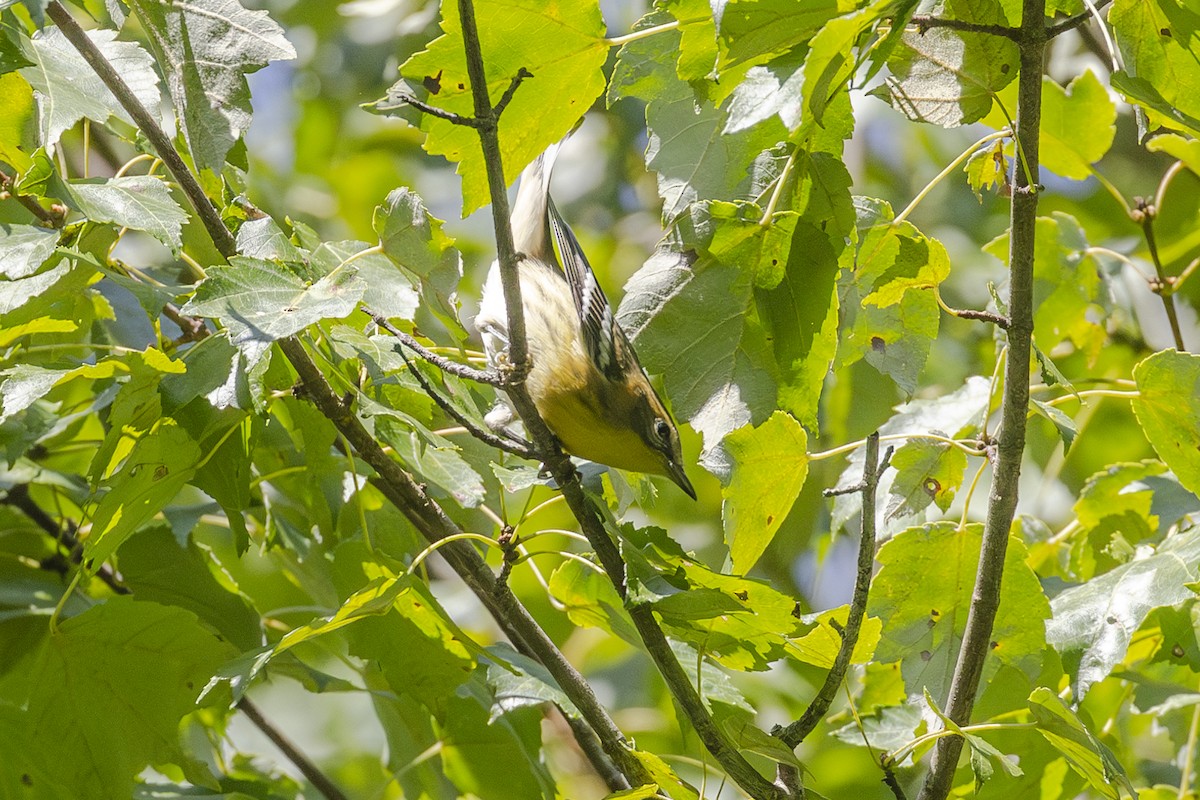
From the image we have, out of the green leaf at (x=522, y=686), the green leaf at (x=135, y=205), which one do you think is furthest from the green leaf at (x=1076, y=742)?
the green leaf at (x=135, y=205)

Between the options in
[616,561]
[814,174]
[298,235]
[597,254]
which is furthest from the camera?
[597,254]

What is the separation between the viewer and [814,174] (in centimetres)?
183

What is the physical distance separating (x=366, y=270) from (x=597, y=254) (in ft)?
13.7

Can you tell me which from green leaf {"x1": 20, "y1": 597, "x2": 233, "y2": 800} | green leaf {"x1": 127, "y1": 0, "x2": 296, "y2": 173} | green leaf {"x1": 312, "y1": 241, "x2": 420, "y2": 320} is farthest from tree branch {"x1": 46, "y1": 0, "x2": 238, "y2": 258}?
green leaf {"x1": 20, "y1": 597, "x2": 233, "y2": 800}

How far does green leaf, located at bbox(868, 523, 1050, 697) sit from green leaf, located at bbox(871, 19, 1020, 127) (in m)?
0.79

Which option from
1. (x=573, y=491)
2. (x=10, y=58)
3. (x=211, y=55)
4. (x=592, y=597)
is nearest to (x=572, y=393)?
(x=592, y=597)

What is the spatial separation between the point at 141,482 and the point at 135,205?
1.58ft

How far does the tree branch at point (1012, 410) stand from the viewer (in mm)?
1651

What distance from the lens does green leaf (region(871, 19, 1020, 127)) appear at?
1764mm

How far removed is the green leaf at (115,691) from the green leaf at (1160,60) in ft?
6.51

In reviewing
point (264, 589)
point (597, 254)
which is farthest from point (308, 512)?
point (597, 254)

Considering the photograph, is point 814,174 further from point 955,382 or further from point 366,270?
point 955,382

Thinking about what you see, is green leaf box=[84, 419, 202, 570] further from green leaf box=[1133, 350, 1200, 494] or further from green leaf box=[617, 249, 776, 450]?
green leaf box=[1133, 350, 1200, 494]

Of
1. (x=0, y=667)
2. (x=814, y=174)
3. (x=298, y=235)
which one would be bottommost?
(x=0, y=667)
